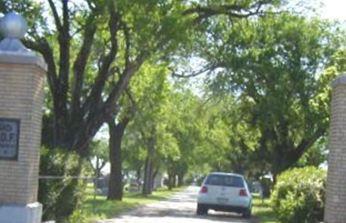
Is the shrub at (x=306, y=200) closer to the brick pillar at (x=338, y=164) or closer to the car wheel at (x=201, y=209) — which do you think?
the brick pillar at (x=338, y=164)

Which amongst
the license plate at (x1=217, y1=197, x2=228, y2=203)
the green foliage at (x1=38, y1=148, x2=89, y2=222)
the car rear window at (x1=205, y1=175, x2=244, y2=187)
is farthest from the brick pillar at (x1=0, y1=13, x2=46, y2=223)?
the car rear window at (x1=205, y1=175, x2=244, y2=187)

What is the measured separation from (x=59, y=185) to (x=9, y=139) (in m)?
3.49

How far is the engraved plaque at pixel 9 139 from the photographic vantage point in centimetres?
1420

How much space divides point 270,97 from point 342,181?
24712mm

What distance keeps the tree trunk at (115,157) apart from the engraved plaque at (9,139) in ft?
72.2

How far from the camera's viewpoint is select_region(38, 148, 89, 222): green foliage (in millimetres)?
16750

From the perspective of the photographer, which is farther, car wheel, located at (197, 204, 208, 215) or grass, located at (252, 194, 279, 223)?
car wheel, located at (197, 204, 208, 215)

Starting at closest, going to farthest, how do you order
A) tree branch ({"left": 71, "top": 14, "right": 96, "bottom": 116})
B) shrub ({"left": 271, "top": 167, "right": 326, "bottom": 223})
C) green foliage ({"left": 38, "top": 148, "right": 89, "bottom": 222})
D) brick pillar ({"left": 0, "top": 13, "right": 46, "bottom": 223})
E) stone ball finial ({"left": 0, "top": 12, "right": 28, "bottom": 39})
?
brick pillar ({"left": 0, "top": 13, "right": 46, "bottom": 223}) → stone ball finial ({"left": 0, "top": 12, "right": 28, "bottom": 39}) → green foliage ({"left": 38, "top": 148, "right": 89, "bottom": 222}) → shrub ({"left": 271, "top": 167, "right": 326, "bottom": 223}) → tree branch ({"left": 71, "top": 14, "right": 96, "bottom": 116})

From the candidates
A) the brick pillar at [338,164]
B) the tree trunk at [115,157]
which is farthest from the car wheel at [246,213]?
the brick pillar at [338,164]

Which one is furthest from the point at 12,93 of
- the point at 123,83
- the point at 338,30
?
the point at 338,30

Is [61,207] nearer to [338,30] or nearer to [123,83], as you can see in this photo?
[123,83]

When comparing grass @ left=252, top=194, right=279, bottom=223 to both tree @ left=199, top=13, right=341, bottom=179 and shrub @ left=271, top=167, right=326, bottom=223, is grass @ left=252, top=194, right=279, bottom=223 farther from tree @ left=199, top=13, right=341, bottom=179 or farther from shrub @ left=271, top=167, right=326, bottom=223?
shrub @ left=271, top=167, right=326, bottom=223

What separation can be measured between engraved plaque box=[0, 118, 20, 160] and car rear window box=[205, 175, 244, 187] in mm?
16814

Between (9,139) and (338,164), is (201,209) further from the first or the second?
(9,139)
